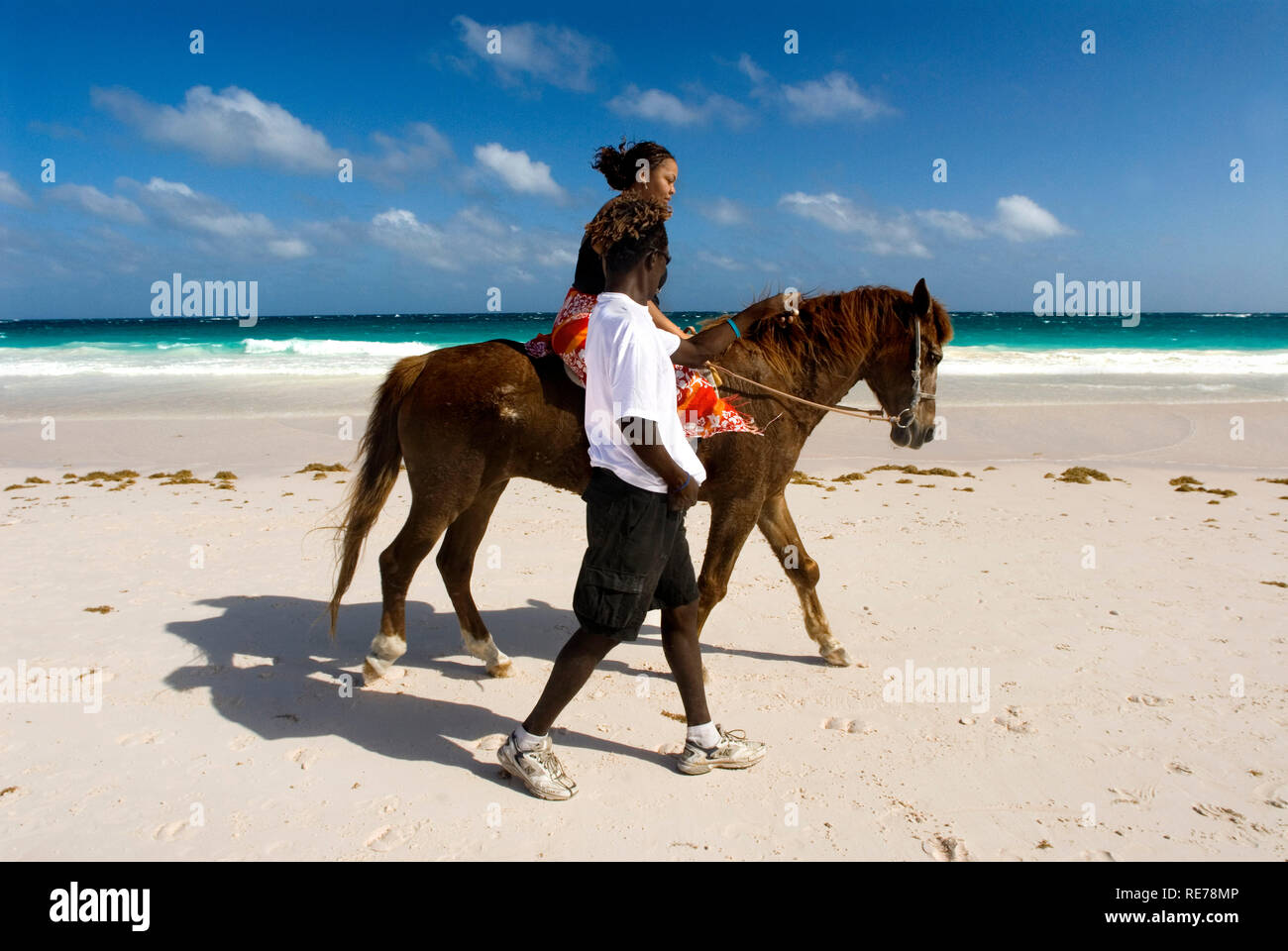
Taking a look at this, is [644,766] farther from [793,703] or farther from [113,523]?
[113,523]

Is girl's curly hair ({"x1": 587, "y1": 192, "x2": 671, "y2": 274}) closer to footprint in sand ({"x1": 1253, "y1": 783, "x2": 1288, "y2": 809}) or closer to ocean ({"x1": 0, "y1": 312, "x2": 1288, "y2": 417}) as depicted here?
footprint in sand ({"x1": 1253, "y1": 783, "x2": 1288, "y2": 809})

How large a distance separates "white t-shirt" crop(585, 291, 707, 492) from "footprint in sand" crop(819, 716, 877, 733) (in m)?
1.55

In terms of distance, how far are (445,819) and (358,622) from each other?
2.37m

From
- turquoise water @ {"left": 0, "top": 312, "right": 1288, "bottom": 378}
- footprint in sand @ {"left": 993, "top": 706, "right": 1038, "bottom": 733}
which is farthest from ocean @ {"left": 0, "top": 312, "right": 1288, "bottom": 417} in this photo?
footprint in sand @ {"left": 993, "top": 706, "right": 1038, "bottom": 733}

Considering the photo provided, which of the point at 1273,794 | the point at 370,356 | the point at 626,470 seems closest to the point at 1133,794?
the point at 1273,794

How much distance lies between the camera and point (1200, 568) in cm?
584

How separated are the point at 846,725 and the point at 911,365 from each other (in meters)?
1.85

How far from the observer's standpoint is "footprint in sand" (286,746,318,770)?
3369 millimetres

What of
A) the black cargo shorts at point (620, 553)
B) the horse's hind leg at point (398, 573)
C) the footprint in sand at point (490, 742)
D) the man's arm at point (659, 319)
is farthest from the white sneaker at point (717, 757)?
the man's arm at point (659, 319)

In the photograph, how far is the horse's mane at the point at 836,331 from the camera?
4191mm

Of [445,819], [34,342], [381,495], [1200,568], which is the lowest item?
[445,819]

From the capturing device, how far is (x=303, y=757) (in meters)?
3.43

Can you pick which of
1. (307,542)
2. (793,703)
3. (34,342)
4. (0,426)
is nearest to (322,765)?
(793,703)

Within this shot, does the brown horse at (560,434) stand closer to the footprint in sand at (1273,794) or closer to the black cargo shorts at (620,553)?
the black cargo shorts at (620,553)
